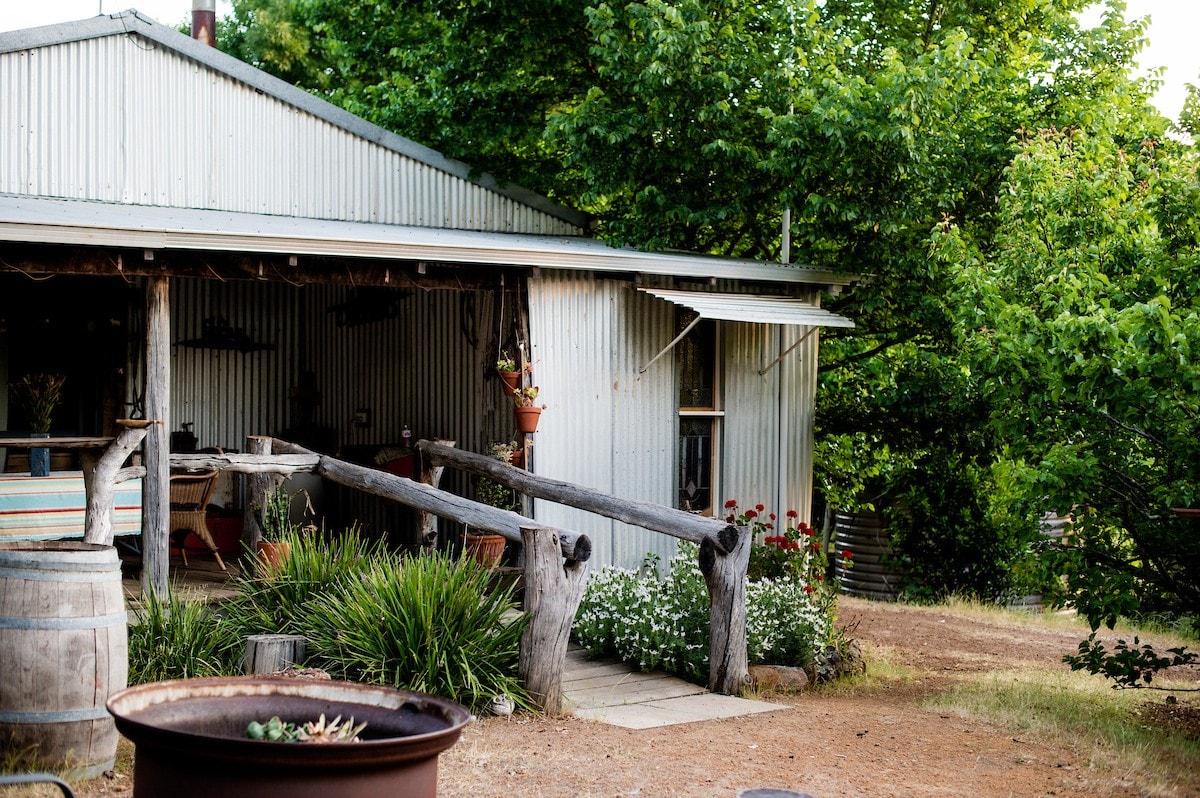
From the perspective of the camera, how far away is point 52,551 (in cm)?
548

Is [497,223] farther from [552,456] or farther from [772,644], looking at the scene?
[772,644]

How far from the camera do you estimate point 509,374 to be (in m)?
9.54

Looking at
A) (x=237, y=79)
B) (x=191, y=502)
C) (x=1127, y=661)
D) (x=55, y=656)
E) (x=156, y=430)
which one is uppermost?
(x=237, y=79)

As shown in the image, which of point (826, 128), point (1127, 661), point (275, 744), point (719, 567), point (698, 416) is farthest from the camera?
point (826, 128)

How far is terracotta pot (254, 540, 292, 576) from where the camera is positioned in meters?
7.91

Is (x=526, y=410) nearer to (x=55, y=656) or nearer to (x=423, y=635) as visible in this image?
(x=423, y=635)

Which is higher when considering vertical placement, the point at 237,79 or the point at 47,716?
the point at 237,79

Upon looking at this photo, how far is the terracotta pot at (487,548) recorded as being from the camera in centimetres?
928

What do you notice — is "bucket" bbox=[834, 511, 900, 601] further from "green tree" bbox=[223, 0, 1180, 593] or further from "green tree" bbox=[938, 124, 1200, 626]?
"green tree" bbox=[938, 124, 1200, 626]

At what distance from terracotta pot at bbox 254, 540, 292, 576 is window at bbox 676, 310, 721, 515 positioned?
3645 mm

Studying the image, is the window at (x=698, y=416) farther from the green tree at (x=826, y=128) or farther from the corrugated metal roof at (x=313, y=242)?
the green tree at (x=826, y=128)

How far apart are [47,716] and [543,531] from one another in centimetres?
272

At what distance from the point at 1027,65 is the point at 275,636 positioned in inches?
484

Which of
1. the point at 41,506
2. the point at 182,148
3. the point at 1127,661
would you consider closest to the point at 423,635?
the point at 41,506
